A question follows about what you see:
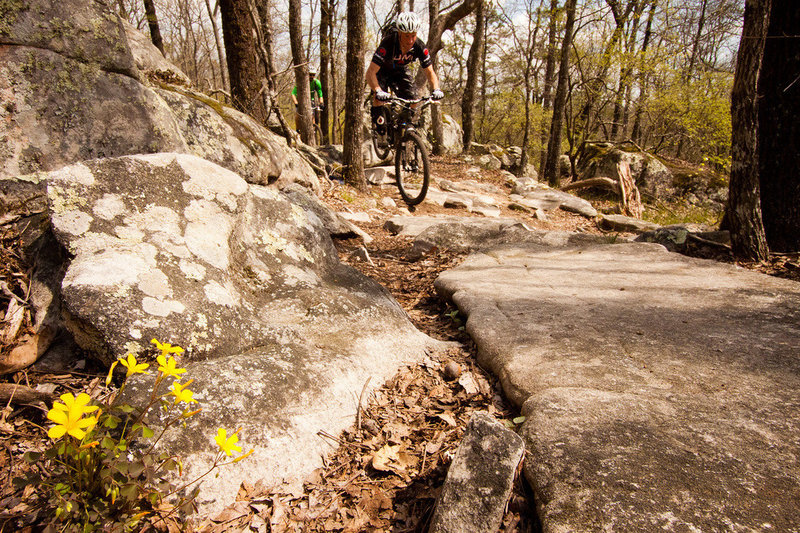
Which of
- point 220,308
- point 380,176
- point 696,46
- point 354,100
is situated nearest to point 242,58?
point 354,100

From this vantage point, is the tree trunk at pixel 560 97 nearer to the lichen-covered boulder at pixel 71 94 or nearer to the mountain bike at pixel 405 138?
the mountain bike at pixel 405 138

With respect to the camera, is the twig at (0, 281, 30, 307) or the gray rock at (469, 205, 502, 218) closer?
the twig at (0, 281, 30, 307)

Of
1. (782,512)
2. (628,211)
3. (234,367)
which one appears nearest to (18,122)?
(234,367)

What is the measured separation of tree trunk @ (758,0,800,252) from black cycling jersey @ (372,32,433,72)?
12.7ft

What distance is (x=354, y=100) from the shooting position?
6840 mm

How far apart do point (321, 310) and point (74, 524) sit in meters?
1.40

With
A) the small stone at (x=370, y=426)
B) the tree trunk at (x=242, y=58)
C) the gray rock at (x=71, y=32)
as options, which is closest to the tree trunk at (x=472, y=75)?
the tree trunk at (x=242, y=58)

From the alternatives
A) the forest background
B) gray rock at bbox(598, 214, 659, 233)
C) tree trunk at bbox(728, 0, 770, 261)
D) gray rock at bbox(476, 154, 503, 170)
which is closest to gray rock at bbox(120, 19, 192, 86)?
the forest background

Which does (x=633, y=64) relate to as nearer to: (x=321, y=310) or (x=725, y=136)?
(x=725, y=136)

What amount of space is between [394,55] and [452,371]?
5.00 metres

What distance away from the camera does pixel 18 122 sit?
7.03ft

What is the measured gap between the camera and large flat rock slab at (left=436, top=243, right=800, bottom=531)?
113 cm

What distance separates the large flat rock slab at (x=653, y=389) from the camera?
113 cm

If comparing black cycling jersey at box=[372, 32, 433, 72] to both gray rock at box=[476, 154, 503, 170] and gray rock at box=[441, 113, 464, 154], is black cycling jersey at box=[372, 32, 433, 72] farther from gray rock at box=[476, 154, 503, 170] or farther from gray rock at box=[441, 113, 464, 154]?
gray rock at box=[441, 113, 464, 154]
